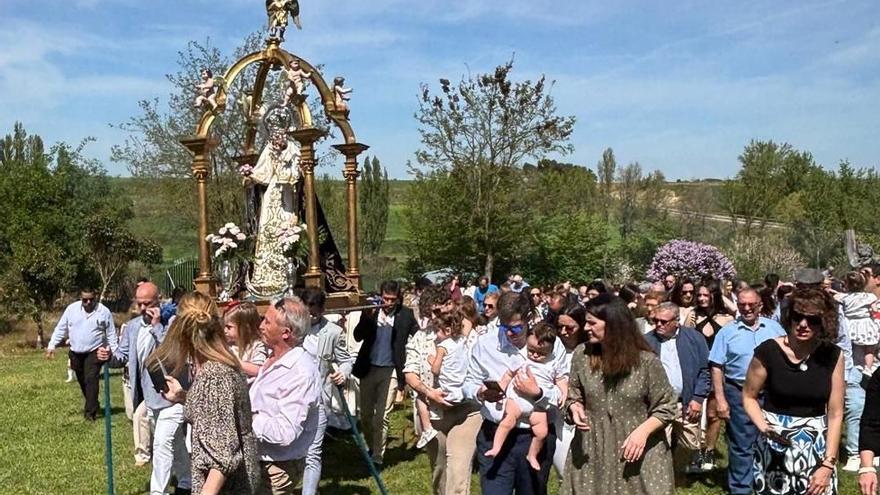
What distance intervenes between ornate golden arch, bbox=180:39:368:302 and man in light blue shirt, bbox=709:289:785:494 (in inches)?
186

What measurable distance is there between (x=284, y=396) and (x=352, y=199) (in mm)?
6789

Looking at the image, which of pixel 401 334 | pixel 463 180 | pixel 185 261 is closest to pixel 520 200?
pixel 463 180

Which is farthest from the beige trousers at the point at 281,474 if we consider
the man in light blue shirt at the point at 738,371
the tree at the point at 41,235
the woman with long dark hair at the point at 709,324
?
the tree at the point at 41,235

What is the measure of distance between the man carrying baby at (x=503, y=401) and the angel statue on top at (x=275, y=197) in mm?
5165

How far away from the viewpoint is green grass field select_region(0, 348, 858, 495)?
928 cm

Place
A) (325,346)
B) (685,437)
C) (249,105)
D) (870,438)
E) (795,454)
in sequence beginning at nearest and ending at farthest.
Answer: (870,438) → (795,454) → (685,437) → (325,346) → (249,105)

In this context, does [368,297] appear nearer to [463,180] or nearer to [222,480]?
[222,480]

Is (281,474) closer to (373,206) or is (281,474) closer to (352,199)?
(352,199)

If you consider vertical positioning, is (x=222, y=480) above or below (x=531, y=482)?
above

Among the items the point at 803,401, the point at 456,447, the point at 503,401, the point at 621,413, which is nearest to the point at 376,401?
the point at 456,447

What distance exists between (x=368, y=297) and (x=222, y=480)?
735cm

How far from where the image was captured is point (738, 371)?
8070mm

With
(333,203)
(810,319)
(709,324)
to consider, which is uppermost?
(333,203)

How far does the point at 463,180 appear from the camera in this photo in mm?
36594
